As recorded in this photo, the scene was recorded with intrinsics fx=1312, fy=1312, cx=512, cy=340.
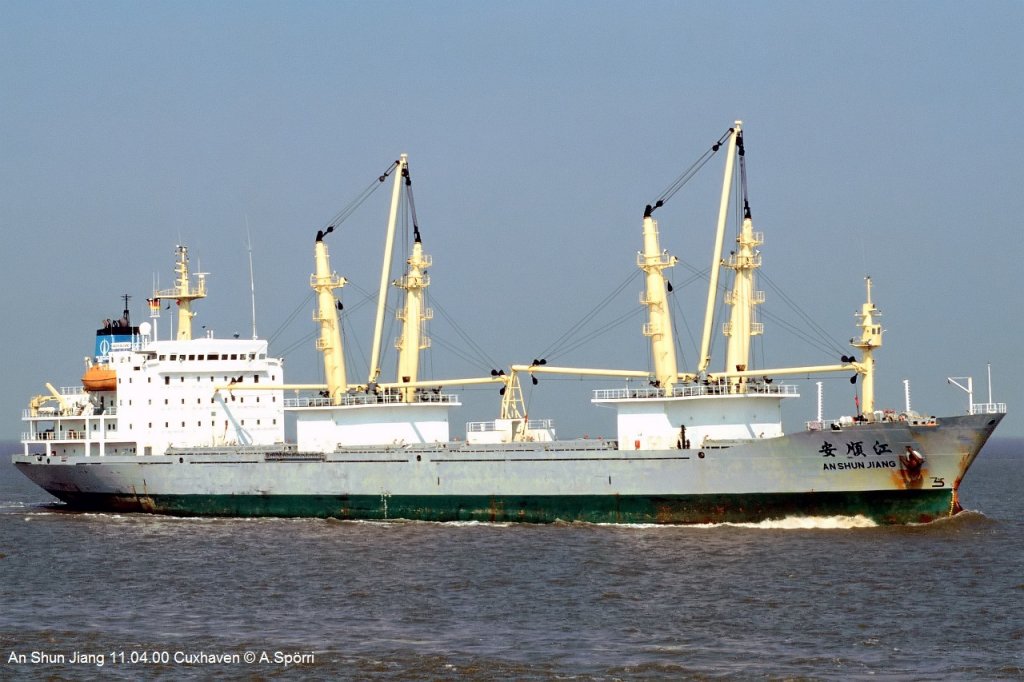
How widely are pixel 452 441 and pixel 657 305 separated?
8.43 meters

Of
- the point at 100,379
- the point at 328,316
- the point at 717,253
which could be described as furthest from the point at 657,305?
the point at 100,379

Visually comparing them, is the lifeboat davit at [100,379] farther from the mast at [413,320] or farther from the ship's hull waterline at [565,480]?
the mast at [413,320]

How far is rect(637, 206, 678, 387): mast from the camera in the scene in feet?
135

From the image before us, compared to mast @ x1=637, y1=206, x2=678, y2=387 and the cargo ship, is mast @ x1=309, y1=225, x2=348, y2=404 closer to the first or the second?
the cargo ship

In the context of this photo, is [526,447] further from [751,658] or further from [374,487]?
[751,658]

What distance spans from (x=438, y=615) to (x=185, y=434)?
25261mm

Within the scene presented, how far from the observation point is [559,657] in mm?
21891

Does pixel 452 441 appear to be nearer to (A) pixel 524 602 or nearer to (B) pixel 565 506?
(B) pixel 565 506

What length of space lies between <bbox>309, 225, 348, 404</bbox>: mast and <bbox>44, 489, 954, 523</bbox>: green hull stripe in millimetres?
5470

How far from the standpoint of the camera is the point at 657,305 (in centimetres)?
4181

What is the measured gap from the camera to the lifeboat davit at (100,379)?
4869 centimetres

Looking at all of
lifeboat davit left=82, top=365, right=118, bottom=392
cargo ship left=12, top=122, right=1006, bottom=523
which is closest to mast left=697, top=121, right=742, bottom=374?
cargo ship left=12, top=122, right=1006, bottom=523

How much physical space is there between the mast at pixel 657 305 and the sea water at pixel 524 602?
571 cm

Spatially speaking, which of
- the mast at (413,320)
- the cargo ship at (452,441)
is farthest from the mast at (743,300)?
the mast at (413,320)
